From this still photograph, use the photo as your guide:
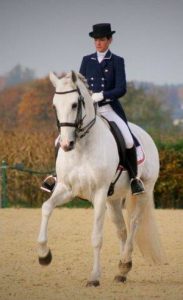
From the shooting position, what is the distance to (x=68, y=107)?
32.4 ft

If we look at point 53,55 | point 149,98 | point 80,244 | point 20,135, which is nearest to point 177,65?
point 53,55

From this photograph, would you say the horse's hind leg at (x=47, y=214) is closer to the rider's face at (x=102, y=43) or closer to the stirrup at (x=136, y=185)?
the stirrup at (x=136, y=185)

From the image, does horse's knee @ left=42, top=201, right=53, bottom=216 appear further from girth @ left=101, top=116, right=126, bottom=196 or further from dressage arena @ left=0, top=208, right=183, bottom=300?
girth @ left=101, top=116, right=126, bottom=196

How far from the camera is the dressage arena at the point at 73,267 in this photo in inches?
389

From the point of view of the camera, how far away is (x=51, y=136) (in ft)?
81.8

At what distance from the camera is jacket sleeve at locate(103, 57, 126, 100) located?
1091cm

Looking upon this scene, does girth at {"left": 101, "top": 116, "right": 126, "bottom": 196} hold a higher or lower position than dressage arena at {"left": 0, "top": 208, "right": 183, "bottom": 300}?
higher

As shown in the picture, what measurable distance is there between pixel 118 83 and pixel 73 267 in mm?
2253

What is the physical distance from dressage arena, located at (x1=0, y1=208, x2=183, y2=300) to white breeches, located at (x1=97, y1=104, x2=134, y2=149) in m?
1.46

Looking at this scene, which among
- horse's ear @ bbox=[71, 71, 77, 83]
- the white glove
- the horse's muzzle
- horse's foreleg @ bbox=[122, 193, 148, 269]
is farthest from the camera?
horse's foreleg @ bbox=[122, 193, 148, 269]

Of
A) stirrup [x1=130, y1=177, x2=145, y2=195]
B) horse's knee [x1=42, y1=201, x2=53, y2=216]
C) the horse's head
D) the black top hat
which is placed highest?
the black top hat

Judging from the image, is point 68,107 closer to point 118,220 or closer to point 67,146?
point 67,146

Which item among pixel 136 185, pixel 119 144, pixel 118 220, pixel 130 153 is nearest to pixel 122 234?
pixel 118 220

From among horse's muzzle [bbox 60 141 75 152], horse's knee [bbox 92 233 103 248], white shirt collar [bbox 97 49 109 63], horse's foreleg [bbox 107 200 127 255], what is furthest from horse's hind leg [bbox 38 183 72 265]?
white shirt collar [bbox 97 49 109 63]
